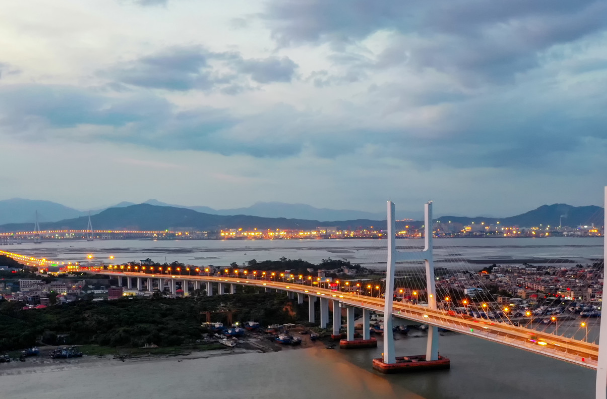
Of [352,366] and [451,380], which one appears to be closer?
[451,380]

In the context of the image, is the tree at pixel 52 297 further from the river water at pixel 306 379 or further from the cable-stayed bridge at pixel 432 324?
the river water at pixel 306 379

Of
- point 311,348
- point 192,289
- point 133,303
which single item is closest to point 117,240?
point 192,289

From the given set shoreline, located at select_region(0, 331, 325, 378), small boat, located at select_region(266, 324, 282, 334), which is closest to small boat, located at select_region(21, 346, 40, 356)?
shoreline, located at select_region(0, 331, 325, 378)

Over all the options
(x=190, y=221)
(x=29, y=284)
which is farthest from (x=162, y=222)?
(x=29, y=284)

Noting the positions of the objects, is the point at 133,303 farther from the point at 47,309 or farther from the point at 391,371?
the point at 391,371

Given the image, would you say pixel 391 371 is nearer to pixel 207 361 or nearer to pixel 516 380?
pixel 516 380

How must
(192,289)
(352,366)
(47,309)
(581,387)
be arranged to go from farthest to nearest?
(192,289), (47,309), (352,366), (581,387)

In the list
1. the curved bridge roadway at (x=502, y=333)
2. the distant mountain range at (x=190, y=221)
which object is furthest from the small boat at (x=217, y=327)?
the distant mountain range at (x=190, y=221)

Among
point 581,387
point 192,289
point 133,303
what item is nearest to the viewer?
point 581,387
